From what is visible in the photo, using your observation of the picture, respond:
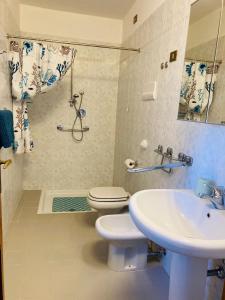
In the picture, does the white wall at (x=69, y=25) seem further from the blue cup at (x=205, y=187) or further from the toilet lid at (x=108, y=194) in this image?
the blue cup at (x=205, y=187)

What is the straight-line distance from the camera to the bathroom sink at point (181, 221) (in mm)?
822

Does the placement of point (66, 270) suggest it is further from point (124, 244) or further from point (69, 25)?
point (69, 25)

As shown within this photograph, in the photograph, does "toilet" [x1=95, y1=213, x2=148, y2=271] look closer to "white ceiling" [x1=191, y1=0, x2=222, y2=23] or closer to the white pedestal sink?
the white pedestal sink

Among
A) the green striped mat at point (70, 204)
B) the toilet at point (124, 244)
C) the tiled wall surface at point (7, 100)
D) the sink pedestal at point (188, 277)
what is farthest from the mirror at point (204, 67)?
the green striped mat at point (70, 204)

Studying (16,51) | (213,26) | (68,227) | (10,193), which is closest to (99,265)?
(68,227)

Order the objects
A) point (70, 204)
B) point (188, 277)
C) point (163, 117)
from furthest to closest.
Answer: point (70, 204) < point (163, 117) < point (188, 277)

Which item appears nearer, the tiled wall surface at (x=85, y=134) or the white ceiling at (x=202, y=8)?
the white ceiling at (x=202, y=8)

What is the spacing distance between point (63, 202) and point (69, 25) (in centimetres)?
249

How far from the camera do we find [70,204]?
3.20 metres

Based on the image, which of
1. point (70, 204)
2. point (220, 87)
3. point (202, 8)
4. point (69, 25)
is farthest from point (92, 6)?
point (70, 204)

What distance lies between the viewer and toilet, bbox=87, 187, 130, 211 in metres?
2.40

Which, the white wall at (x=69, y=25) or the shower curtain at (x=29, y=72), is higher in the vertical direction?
the white wall at (x=69, y=25)

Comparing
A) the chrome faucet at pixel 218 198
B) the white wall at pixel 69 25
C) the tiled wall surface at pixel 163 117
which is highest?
the white wall at pixel 69 25

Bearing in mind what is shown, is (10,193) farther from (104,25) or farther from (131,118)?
Answer: (104,25)
